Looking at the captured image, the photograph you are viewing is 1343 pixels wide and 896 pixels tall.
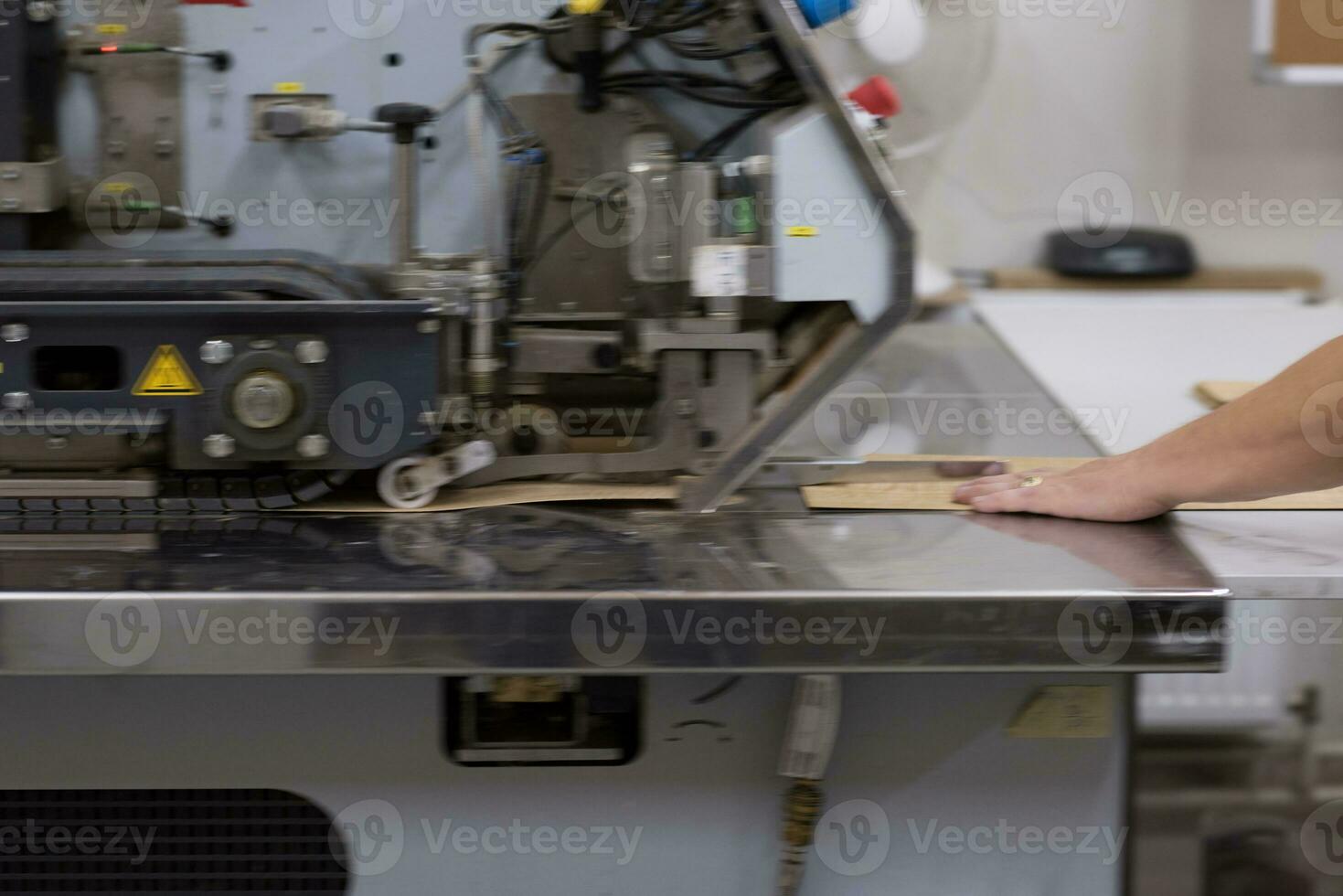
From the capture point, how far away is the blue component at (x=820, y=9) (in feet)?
3.44

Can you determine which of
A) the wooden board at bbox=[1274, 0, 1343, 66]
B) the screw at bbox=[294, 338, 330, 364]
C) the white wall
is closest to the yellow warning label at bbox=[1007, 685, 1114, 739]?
the screw at bbox=[294, 338, 330, 364]

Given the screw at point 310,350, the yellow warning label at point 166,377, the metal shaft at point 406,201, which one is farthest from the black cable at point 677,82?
the yellow warning label at point 166,377

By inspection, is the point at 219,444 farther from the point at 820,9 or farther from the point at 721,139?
the point at 820,9

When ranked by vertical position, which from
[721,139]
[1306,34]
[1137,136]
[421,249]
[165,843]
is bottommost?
[165,843]

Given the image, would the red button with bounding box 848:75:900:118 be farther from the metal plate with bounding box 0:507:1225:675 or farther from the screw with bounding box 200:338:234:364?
the screw with bounding box 200:338:234:364

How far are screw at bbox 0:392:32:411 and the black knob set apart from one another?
420mm

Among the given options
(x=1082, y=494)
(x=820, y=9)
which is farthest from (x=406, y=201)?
(x=1082, y=494)

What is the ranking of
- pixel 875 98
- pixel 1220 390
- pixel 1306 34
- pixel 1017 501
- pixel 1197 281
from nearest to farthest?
pixel 1017 501 < pixel 875 98 < pixel 1220 390 < pixel 1306 34 < pixel 1197 281

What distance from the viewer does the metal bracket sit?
3.71ft

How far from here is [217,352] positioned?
1.03 meters

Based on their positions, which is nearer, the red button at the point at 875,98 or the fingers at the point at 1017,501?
the fingers at the point at 1017,501

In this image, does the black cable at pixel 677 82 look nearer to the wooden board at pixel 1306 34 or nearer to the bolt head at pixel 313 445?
the bolt head at pixel 313 445

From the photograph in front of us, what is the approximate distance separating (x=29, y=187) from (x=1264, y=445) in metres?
1.21

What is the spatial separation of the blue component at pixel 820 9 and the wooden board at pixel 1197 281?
1.55 m
